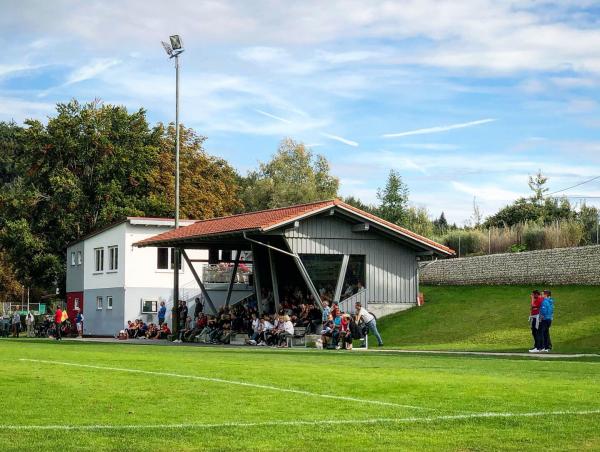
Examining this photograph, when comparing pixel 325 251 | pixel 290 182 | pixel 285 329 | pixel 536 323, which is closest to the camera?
pixel 536 323

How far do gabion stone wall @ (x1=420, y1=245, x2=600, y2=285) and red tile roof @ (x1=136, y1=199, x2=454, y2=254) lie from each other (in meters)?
3.88

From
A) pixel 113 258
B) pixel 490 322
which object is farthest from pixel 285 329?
pixel 113 258

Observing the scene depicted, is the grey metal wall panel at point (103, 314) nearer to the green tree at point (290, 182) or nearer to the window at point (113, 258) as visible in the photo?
the window at point (113, 258)

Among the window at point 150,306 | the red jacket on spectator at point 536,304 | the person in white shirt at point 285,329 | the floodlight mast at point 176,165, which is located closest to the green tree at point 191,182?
the window at point 150,306

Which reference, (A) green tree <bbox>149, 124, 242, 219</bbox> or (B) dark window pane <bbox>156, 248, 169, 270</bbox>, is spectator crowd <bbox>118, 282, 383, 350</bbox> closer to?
(B) dark window pane <bbox>156, 248, 169, 270</bbox>

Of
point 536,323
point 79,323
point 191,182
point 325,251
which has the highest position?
point 191,182

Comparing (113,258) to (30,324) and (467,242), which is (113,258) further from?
(467,242)

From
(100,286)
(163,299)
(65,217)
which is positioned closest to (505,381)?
(163,299)

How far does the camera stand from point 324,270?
1571 inches

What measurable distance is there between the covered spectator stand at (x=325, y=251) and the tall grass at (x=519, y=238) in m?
7.98

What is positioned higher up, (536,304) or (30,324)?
(536,304)

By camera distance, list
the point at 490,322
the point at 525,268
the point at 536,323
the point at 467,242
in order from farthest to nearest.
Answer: the point at 467,242 < the point at 525,268 < the point at 490,322 < the point at 536,323

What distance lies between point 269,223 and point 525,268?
1160 centimetres

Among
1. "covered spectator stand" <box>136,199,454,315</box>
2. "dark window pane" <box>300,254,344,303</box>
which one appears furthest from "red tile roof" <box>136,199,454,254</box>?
"dark window pane" <box>300,254,344,303</box>
